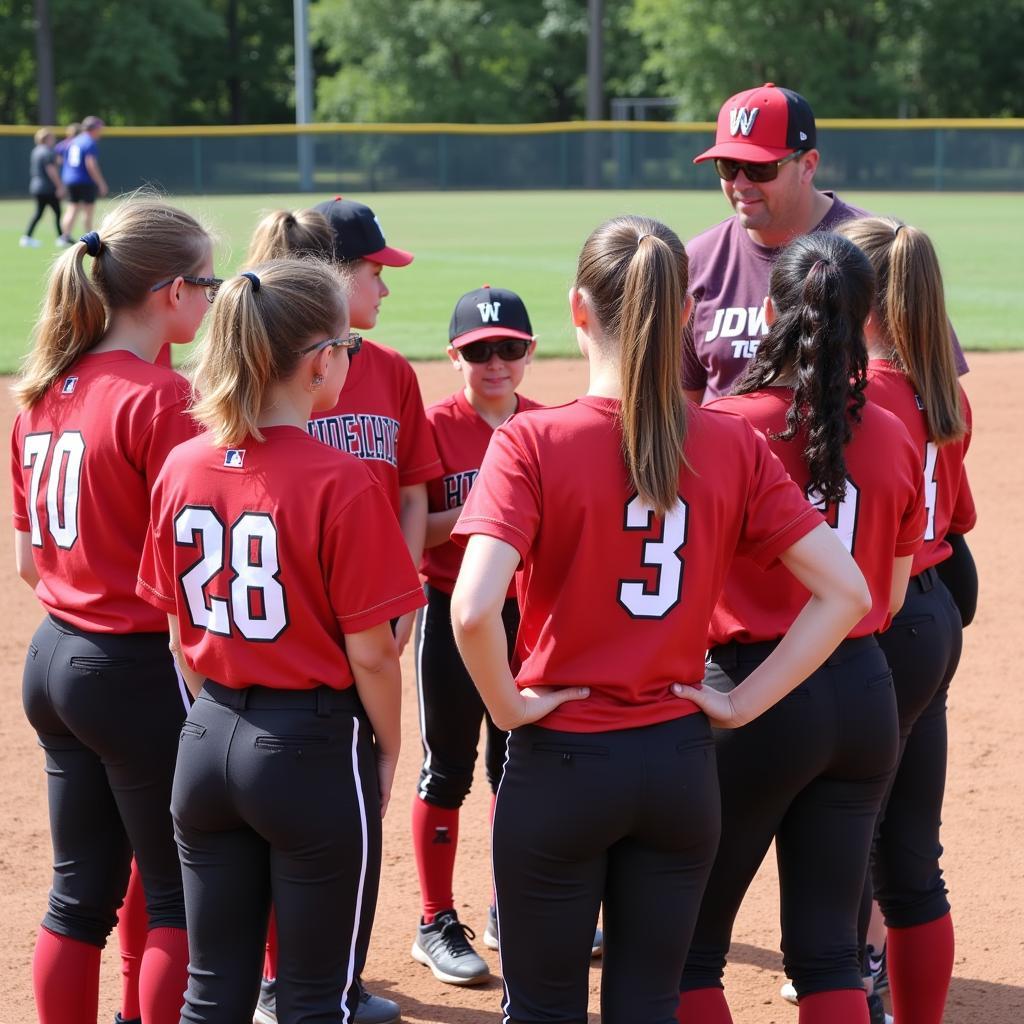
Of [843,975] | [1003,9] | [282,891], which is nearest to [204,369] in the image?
[282,891]

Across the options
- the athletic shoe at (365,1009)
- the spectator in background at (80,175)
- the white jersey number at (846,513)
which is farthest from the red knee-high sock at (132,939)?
the spectator in background at (80,175)

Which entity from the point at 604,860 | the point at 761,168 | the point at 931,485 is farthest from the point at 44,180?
the point at 604,860

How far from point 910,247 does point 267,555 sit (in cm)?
153

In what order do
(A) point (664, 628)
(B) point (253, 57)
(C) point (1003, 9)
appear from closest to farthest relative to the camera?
1. (A) point (664, 628)
2. (C) point (1003, 9)
3. (B) point (253, 57)

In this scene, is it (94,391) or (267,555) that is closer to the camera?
(267,555)

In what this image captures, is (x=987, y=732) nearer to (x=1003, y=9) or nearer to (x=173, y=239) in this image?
(x=173, y=239)

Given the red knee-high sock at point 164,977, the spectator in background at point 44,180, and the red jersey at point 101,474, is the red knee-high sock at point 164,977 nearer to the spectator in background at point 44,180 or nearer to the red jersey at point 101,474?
the red jersey at point 101,474

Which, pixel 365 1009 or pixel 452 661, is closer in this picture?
pixel 365 1009

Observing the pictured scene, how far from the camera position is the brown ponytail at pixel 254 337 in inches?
103

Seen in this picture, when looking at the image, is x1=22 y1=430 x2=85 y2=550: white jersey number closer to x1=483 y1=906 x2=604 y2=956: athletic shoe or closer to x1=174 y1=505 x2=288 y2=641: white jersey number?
x1=174 y1=505 x2=288 y2=641: white jersey number

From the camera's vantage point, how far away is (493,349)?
12.8ft

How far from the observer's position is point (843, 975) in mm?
2789

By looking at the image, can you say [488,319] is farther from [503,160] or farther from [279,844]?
[503,160]

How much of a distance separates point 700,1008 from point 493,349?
72.3 inches
